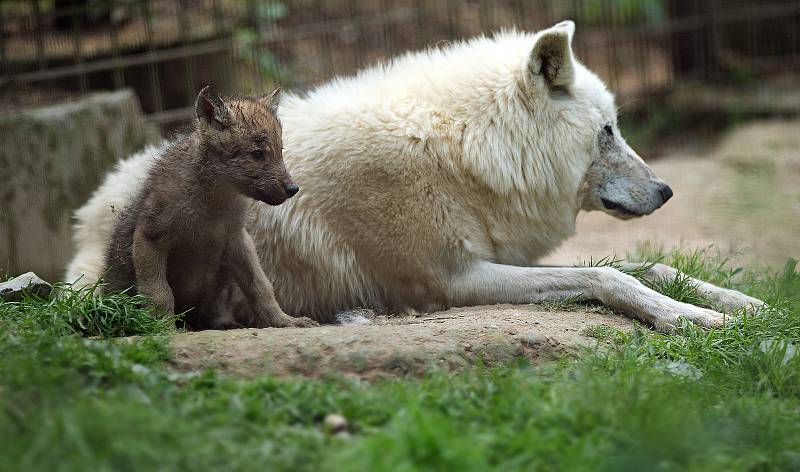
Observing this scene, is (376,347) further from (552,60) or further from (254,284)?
(552,60)

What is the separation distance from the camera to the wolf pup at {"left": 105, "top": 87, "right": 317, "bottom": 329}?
439 centimetres

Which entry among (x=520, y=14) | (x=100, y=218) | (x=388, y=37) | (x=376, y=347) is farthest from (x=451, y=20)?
(x=376, y=347)

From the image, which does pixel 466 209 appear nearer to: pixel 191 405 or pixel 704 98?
pixel 191 405

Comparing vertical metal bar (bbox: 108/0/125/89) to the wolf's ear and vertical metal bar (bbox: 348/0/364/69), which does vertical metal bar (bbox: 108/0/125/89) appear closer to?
vertical metal bar (bbox: 348/0/364/69)

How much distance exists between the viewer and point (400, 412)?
10.5 feet

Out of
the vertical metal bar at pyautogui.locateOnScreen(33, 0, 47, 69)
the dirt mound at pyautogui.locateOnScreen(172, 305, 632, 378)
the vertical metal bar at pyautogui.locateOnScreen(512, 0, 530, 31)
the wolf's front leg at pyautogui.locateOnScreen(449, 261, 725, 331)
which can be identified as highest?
the vertical metal bar at pyautogui.locateOnScreen(33, 0, 47, 69)

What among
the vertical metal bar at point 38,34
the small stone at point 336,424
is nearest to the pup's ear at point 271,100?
the small stone at point 336,424

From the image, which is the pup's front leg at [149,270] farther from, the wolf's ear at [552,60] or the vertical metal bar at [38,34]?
the vertical metal bar at [38,34]

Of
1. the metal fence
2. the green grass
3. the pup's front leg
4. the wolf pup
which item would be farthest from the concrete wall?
the green grass

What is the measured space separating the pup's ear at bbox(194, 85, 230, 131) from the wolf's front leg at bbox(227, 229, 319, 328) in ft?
2.03

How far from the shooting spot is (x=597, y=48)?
11.1 metres

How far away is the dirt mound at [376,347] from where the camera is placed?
12.9 ft

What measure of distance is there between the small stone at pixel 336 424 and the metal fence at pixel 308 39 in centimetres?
408

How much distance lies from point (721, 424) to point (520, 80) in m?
2.64
